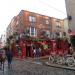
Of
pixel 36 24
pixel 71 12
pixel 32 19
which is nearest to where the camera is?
pixel 71 12

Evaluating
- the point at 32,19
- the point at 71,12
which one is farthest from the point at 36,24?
the point at 71,12

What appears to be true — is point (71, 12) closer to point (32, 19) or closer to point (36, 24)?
point (32, 19)

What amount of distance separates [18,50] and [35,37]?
4798mm

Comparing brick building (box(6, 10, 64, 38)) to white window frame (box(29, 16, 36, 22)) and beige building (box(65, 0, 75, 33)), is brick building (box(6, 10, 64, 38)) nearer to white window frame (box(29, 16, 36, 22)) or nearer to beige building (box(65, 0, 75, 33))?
white window frame (box(29, 16, 36, 22))

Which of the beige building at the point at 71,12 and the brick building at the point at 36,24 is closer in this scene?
the beige building at the point at 71,12

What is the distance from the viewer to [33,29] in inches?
2055

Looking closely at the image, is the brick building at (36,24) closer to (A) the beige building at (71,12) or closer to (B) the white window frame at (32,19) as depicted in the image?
(B) the white window frame at (32,19)

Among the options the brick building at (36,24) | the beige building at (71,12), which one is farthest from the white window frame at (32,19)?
the beige building at (71,12)

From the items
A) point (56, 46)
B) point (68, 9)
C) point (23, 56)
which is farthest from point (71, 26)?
point (56, 46)

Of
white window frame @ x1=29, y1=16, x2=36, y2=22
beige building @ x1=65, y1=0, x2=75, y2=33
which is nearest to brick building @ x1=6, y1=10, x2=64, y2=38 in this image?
white window frame @ x1=29, y1=16, x2=36, y2=22

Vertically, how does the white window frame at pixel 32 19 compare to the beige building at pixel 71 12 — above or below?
above

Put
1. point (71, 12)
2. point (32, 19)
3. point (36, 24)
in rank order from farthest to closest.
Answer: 1. point (36, 24)
2. point (32, 19)
3. point (71, 12)

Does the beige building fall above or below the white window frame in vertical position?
below

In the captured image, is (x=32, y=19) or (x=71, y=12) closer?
(x=71, y=12)
